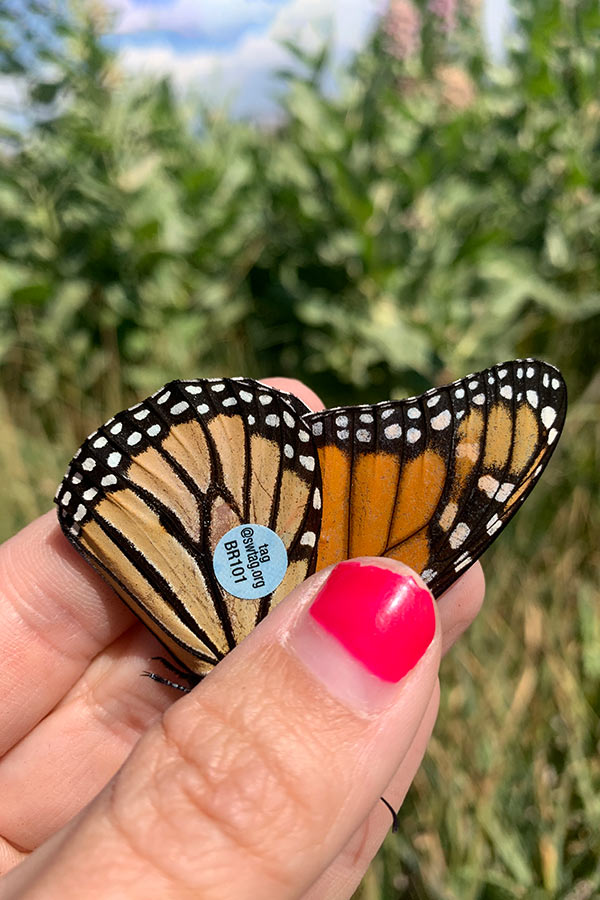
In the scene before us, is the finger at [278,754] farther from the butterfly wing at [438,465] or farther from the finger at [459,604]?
the finger at [459,604]

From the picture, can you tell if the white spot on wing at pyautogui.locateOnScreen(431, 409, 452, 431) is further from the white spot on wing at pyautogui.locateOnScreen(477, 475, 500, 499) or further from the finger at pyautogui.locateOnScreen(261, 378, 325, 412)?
the finger at pyautogui.locateOnScreen(261, 378, 325, 412)

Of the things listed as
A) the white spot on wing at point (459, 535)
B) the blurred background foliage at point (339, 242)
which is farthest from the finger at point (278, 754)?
A: the blurred background foliage at point (339, 242)

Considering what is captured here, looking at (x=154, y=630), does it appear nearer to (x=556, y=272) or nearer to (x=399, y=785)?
(x=399, y=785)

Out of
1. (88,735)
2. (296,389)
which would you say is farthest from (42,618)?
(296,389)

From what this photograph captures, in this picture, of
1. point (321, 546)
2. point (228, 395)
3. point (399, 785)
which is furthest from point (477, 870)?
point (228, 395)

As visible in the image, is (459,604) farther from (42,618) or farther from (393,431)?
(42,618)

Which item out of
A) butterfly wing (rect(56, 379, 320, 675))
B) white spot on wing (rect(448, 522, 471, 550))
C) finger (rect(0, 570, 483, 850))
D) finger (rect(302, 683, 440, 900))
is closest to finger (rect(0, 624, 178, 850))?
finger (rect(0, 570, 483, 850))
